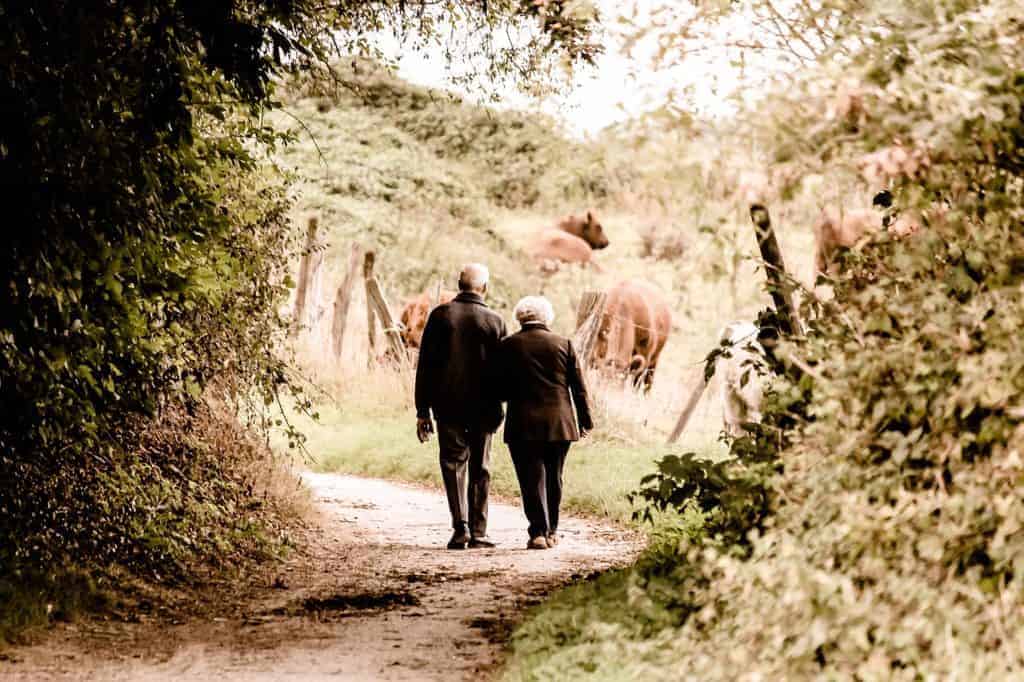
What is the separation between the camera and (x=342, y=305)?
21297mm

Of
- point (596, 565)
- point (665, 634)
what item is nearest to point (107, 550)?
point (596, 565)

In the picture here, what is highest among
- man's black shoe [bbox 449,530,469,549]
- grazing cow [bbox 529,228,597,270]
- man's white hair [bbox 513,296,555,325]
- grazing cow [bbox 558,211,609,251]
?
grazing cow [bbox 558,211,609,251]

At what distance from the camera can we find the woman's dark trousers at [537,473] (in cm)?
985

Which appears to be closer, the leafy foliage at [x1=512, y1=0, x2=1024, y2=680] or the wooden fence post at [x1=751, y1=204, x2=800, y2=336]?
the leafy foliage at [x1=512, y1=0, x2=1024, y2=680]

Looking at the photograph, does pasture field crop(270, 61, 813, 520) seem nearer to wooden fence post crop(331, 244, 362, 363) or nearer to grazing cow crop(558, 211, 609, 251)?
wooden fence post crop(331, 244, 362, 363)

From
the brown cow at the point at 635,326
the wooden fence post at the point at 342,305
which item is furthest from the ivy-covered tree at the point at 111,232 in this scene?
the brown cow at the point at 635,326

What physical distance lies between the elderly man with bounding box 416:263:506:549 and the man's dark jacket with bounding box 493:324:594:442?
205 millimetres

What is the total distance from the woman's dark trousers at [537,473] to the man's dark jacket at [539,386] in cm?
12

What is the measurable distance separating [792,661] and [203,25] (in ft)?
13.1

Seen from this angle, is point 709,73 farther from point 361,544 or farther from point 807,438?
point 361,544

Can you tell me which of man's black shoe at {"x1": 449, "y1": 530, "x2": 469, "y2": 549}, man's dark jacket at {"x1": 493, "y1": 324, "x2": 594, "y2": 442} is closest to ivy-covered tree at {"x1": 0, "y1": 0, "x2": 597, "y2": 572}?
man's dark jacket at {"x1": 493, "y1": 324, "x2": 594, "y2": 442}

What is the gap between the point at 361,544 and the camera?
1023 centimetres

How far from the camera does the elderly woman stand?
978 cm

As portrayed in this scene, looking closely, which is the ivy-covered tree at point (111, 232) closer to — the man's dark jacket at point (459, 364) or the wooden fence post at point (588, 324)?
the man's dark jacket at point (459, 364)
